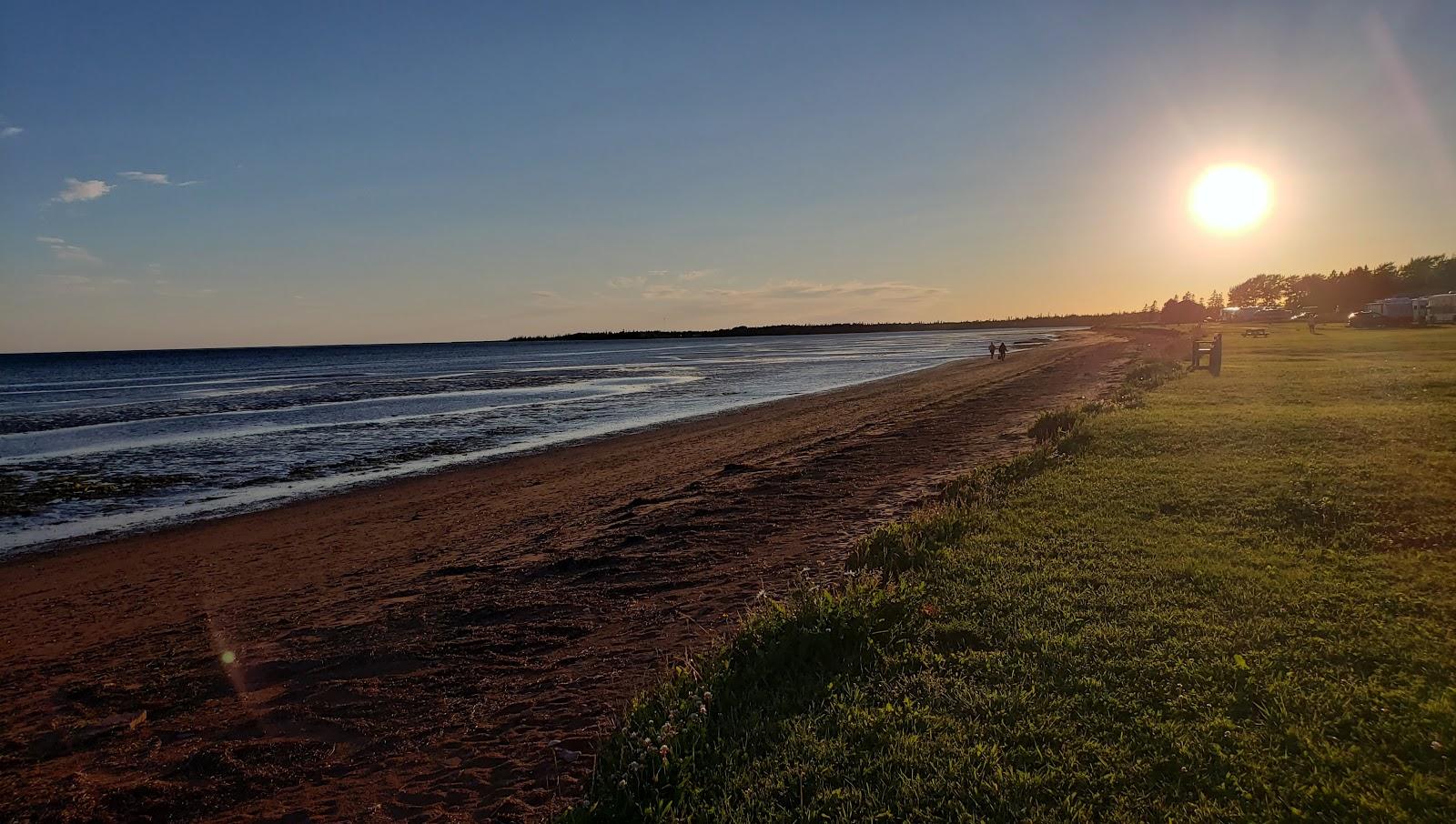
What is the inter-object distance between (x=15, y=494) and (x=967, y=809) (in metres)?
21.7

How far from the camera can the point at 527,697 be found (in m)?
5.97

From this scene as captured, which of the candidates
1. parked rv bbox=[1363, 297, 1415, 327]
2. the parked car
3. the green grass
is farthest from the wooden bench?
parked rv bbox=[1363, 297, 1415, 327]

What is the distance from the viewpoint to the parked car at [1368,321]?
188 ft

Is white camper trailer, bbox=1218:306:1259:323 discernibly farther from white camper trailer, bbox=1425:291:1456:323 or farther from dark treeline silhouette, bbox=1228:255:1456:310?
white camper trailer, bbox=1425:291:1456:323

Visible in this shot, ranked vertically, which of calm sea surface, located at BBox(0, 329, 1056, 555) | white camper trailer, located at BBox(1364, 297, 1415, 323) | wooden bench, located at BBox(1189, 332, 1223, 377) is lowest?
calm sea surface, located at BBox(0, 329, 1056, 555)

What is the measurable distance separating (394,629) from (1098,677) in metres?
6.55

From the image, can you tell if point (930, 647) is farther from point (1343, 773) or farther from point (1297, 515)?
point (1297, 515)

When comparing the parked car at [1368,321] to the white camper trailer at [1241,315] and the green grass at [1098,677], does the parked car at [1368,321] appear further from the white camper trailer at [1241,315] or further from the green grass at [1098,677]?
the green grass at [1098,677]

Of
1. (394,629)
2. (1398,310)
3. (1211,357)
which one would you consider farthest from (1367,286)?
(394,629)

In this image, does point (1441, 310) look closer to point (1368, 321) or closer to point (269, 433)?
point (1368, 321)

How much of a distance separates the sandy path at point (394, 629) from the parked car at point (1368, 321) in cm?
5983

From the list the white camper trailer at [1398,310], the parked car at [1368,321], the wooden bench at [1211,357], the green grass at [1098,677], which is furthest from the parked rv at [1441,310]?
the green grass at [1098,677]

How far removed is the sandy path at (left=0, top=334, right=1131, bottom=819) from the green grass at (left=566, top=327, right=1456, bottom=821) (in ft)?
3.85

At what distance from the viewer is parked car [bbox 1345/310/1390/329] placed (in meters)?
57.3
